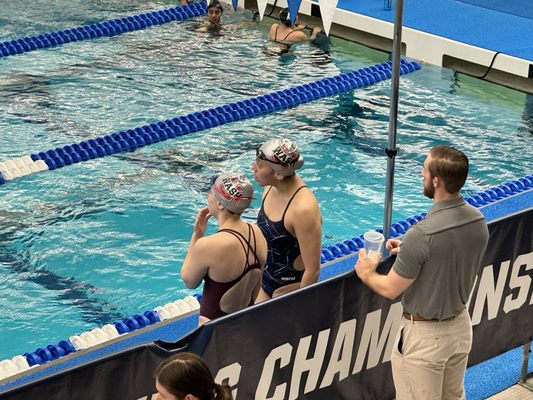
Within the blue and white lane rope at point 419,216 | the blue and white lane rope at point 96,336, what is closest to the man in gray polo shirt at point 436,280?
the blue and white lane rope at point 96,336

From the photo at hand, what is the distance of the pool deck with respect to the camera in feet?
30.6

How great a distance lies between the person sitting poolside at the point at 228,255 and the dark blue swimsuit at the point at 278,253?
194 millimetres

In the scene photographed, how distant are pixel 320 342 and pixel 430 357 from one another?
41 centimetres

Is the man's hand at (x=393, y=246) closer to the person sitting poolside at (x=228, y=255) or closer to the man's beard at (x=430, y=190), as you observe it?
the man's beard at (x=430, y=190)

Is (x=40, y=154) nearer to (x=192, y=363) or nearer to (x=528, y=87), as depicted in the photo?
(x=528, y=87)

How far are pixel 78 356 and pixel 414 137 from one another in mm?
4005

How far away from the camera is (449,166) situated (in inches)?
138

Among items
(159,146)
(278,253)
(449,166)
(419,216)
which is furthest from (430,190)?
(159,146)

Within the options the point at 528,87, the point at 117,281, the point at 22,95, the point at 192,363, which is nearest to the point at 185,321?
the point at 117,281

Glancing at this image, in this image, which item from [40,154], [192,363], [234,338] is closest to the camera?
[192,363]

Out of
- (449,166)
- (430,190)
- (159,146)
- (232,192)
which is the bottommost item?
(159,146)

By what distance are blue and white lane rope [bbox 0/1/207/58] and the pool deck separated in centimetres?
100

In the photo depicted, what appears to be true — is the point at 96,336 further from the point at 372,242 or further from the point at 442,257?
the point at 442,257

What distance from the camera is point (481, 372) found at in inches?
193
